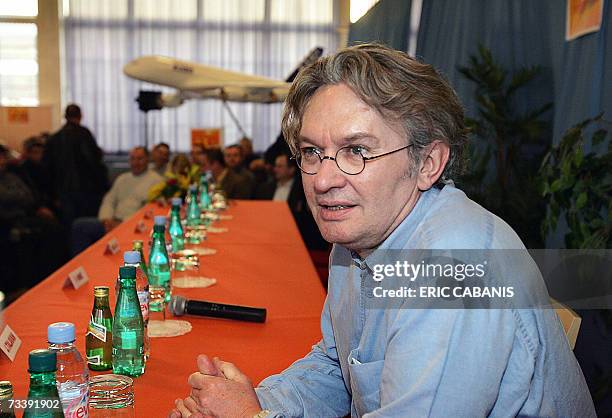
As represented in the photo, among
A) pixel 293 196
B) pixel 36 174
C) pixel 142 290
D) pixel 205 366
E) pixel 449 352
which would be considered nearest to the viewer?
pixel 449 352

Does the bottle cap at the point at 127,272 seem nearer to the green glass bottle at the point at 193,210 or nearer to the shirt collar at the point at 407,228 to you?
the shirt collar at the point at 407,228

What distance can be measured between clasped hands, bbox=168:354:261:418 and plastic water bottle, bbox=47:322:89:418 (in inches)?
8.4

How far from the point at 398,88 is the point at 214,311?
94 cm

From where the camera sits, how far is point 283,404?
1.31 metres

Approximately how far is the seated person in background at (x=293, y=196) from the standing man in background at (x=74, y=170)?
1753 mm

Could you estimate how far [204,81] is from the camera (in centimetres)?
851

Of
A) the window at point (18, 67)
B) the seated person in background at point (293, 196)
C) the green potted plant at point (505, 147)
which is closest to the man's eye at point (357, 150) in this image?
the green potted plant at point (505, 147)

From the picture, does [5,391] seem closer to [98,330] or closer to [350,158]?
[98,330]

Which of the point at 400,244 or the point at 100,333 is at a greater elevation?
the point at 400,244

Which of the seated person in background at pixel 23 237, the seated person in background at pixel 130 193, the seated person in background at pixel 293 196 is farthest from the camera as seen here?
the seated person in background at pixel 130 193

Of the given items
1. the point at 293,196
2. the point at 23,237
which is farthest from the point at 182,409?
the point at 23,237

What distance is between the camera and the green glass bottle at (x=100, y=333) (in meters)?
1.38

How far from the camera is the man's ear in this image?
3.95 feet

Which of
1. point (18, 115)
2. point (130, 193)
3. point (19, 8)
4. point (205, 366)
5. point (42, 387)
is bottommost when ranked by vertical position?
point (130, 193)
